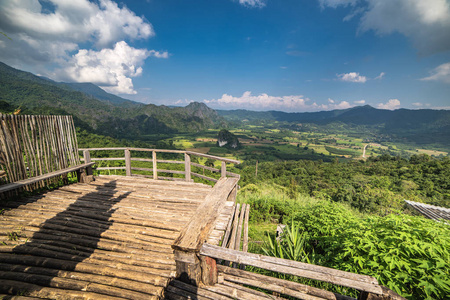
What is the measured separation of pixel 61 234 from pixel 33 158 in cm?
358

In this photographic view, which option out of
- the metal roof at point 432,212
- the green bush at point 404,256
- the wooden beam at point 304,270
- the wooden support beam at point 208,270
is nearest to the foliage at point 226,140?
the metal roof at point 432,212

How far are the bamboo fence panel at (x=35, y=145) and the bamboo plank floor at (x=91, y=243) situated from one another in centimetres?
96

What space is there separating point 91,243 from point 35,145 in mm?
4403

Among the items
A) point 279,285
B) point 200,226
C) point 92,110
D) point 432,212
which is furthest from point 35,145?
point 92,110

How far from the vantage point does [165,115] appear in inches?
6594

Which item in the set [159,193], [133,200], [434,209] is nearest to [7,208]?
[133,200]

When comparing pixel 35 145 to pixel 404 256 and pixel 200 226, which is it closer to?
pixel 200 226

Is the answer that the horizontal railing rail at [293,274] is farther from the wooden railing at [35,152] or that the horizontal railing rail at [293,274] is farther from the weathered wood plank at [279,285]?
the wooden railing at [35,152]

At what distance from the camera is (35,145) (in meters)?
5.19

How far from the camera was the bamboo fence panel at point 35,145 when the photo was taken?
4582 millimetres

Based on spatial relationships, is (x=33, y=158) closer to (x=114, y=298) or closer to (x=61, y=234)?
(x=61, y=234)

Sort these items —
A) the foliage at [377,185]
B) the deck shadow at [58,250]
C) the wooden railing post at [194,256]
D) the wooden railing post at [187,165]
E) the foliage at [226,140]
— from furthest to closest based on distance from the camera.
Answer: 1. the foliage at [226,140]
2. the foliage at [377,185]
3. the wooden railing post at [187,165]
4. the deck shadow at [58,250]
5. the wooden railing post at [194,256]

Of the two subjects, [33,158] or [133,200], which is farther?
[33,158]

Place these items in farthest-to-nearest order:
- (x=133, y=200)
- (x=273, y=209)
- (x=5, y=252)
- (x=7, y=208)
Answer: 1. (x=273, y=209)
2. (x=133, y=200)
3. (x=7, y=208)
4. (x=5, y=252)
